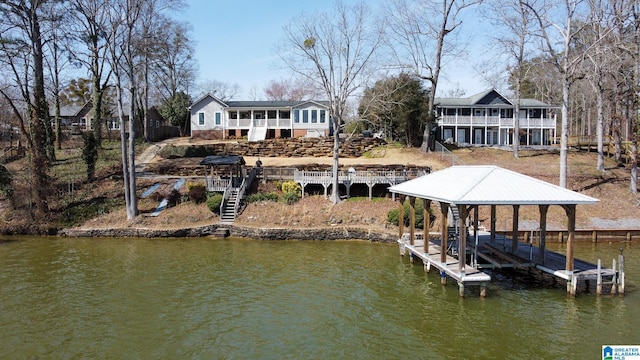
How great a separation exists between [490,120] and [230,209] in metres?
32.4

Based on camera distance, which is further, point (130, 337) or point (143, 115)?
point (143, 115)

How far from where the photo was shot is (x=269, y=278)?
1802cm

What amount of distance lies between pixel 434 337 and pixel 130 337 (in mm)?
8555

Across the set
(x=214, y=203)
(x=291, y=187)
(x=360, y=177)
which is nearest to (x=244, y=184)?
(x=214, y=203)

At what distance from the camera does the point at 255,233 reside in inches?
992

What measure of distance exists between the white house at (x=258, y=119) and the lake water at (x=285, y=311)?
27163mm

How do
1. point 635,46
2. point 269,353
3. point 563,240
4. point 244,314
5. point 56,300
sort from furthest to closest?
point 635,46 → point 563,240 → point 56,300 → point 244,314 → point 269,353

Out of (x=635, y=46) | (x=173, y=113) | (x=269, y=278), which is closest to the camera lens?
(x=269, y=278)

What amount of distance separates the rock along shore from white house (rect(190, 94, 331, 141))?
22.0 meters

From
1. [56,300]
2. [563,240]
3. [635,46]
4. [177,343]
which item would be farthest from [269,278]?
[635,46]

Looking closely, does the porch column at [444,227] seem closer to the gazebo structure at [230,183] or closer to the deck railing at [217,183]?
the gazebo structure at [230,183]

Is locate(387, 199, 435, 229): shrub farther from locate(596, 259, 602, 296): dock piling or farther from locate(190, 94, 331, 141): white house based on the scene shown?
locate(190, 94, 331, 141): white house

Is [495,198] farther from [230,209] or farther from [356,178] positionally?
[230,209]

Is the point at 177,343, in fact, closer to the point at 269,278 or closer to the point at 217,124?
the point at 269,278
